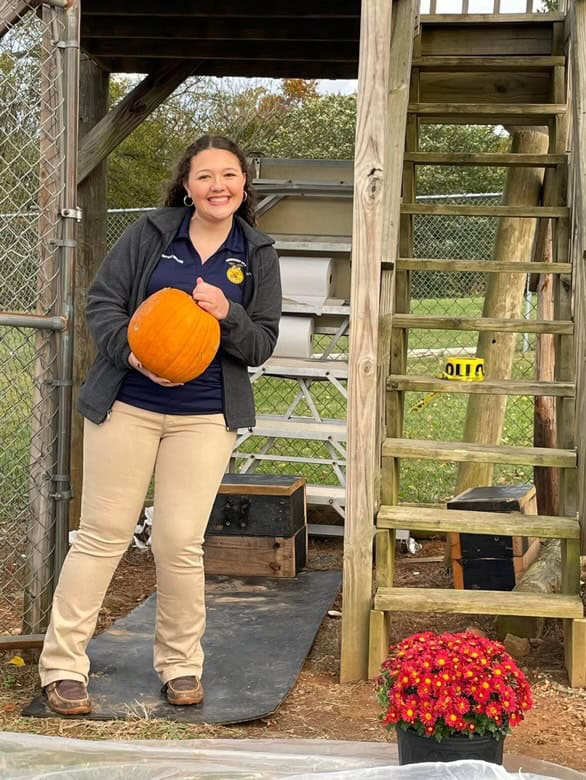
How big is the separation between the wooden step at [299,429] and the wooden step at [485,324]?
1.77m

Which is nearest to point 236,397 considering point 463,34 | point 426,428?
point 463,34

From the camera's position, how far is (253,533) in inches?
245

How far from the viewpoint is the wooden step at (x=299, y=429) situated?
6.95m

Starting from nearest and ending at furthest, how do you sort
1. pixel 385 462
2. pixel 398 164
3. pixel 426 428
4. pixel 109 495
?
pixel 109 495 → pixel 385 462 → pixel 398 164 → pixel 426 428

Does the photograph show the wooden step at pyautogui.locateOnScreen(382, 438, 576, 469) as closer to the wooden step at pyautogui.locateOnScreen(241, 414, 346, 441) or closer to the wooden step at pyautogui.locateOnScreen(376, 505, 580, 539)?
the wooden step at pyautogui.locateOnScreen(376, 505, 580, 539)

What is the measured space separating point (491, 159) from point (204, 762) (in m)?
4.12

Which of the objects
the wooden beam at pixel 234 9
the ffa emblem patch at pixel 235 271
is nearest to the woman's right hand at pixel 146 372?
the ffa emblem patch at pixel 235 271

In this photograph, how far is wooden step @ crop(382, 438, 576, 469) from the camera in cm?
469

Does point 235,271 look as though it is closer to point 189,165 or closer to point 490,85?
point 189,165

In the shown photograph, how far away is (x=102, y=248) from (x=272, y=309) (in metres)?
3.36

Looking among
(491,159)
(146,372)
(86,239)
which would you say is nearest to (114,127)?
(86,239)

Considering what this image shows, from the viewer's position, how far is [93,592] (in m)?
3.90

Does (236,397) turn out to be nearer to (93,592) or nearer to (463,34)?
(93,592)

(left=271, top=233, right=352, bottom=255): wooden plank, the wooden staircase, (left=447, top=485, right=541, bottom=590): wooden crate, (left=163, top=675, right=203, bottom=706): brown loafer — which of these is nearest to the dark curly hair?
the wooden staircase
